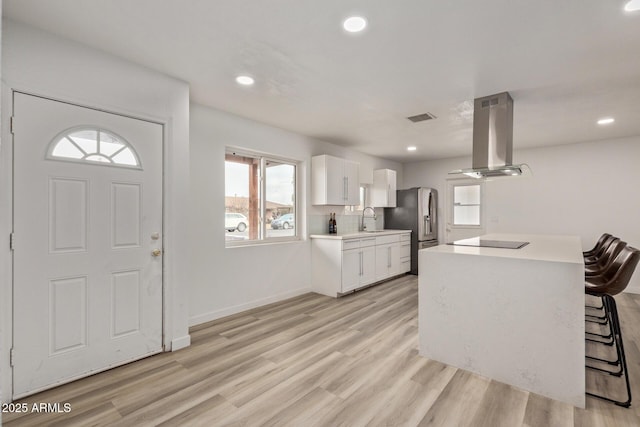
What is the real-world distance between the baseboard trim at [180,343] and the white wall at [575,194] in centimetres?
563

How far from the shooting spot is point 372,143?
5359 millimetres

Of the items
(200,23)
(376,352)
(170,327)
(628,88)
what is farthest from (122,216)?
(628,88)

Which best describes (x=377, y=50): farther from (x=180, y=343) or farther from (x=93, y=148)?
(x=180, y=343)

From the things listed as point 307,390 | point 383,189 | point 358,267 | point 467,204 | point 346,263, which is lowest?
point 307,390

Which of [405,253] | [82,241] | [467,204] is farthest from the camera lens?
[467,204]

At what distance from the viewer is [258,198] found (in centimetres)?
428

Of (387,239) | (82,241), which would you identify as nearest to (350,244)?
(387,239)

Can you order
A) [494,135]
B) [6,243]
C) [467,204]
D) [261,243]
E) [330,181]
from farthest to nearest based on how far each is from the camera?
[467,204]
[330,181]
[261,243]
[494,135]
[6,243]

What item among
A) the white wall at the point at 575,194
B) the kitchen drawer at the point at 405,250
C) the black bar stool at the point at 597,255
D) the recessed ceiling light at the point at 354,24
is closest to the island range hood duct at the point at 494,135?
the black bar stool at the point at 597,255

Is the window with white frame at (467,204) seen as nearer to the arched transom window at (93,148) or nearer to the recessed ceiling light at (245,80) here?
the recessed ceiling light at (245,80)

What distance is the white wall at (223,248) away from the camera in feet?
11.4

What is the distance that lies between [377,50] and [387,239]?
3723 mm

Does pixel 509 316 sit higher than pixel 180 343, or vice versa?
pixel 509 316

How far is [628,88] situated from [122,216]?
478cm
